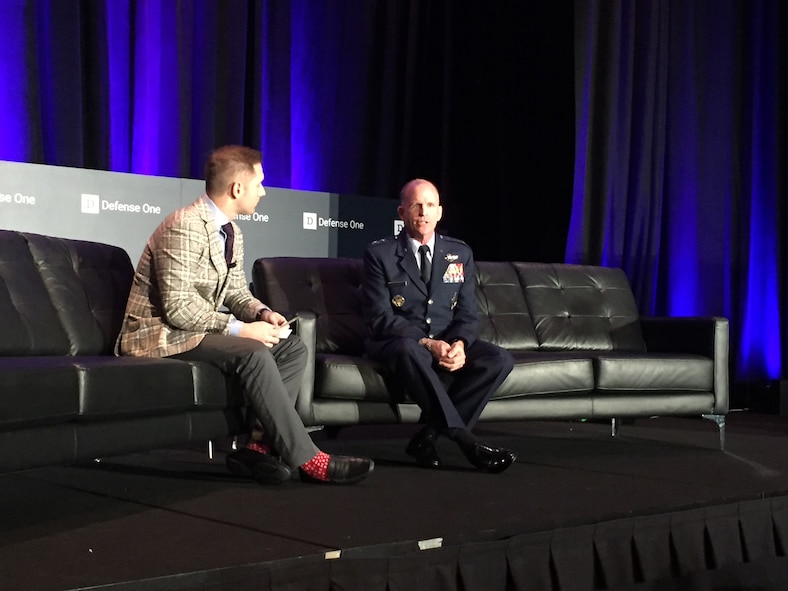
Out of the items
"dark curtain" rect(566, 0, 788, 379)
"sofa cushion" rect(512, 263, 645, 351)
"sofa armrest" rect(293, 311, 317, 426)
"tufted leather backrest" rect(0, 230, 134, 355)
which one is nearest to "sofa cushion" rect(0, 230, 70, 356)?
"tufted leather backrest" rect(0, 230, 134, 355)

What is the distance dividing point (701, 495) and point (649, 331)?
1504 mm

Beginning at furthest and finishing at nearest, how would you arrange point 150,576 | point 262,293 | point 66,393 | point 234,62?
1. point 234,62
2. point 262,293
3. point 66,393
4. point 150,576

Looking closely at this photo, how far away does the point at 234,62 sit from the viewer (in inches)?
217

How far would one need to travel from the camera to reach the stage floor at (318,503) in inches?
82.0

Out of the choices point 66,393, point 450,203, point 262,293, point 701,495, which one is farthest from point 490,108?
point 66,393

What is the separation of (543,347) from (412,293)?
918 millimetres

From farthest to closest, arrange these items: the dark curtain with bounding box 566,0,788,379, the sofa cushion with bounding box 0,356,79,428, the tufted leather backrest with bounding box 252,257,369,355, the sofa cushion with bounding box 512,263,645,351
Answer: the dark curtain with bounding box 566,0,788,379, the sofa cushion with bounding box 512,263,645,351, the tufted leather backrest with bounding box 252,257,369,355, the sofa cushion with bounding box 0,356,79,428

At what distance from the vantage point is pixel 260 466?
9.62 feet

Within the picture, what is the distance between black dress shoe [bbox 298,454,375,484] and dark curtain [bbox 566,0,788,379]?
325 cm

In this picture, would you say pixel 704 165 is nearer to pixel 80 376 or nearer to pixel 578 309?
pixel 578 309

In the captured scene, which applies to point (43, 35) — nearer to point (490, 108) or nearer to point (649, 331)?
point (490, 108)

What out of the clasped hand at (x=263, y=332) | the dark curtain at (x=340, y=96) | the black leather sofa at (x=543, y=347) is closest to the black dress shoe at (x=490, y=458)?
the black leather sofa at (x=543, y=347)

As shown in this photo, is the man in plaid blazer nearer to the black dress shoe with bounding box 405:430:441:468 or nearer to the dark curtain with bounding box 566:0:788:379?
the black dress shoe with bounding box 405:430:441:468

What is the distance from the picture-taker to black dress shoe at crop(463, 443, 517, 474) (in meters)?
3.19
